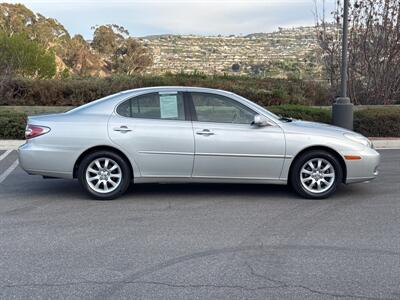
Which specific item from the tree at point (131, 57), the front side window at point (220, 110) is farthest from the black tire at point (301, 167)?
the tree at point (131, 57)

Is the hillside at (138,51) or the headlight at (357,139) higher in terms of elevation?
the hillside at (138,51)

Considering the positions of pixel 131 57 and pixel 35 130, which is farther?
pixel 131 57

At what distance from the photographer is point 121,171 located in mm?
6828

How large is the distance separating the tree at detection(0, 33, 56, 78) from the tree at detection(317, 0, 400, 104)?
11661 millimetres

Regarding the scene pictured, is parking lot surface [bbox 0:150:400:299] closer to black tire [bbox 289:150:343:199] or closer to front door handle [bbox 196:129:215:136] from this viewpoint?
black tire [bbox 289:150:343:199]

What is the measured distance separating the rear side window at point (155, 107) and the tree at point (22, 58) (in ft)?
41.9

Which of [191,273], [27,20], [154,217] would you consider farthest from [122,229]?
[27,20]

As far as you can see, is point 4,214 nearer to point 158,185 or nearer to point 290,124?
point 158,185

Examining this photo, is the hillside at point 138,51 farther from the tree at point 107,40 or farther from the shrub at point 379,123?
the shrub at point 379,123

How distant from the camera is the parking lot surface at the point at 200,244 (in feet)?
13.3

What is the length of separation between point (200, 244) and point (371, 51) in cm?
1376

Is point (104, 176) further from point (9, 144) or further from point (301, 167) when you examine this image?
point (9, 144)

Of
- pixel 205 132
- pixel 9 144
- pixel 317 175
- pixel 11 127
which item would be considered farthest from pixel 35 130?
pixel 11 127

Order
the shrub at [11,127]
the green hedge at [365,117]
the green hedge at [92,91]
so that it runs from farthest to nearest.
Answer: the green hedge at [92,91] → the green hedge at [365,117] → the shrub at [11,127]
